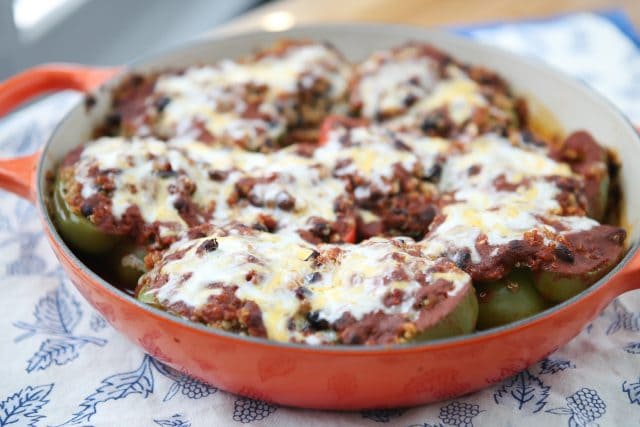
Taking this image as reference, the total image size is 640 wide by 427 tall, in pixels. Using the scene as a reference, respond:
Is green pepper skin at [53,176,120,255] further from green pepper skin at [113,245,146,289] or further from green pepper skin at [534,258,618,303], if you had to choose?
green pepper skin at [534,258,618,303]

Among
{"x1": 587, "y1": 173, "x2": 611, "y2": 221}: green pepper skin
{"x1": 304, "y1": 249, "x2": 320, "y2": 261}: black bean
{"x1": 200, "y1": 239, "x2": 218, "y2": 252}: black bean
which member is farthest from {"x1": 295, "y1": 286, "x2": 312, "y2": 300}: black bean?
{"x1": 587, "y1": 173, "x2": 611, "y2": 221}: green pepper skin

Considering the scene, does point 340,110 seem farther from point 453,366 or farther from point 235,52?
point 453,366

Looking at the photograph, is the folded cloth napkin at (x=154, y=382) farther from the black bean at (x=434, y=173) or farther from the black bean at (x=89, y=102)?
the black bean at (x=434, y=173)

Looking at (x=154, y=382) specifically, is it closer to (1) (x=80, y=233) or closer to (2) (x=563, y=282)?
(1) (x=80, y=233)

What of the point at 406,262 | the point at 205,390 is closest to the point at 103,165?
the point at 205,390

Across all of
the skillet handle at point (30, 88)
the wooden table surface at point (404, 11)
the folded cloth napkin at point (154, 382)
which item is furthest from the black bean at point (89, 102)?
the wooden table surface at point (404, 11)

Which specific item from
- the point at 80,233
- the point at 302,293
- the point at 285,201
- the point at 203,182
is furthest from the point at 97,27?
the point at 302,293
